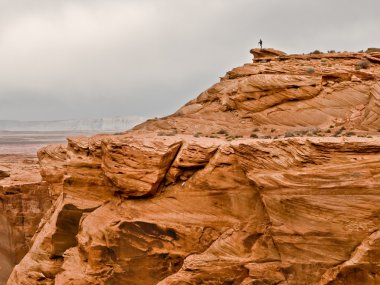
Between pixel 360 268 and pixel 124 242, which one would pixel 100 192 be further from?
pixel 360 268

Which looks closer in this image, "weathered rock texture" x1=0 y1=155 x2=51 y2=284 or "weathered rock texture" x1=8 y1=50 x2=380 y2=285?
"weathered rock texture" x1=8 y1=50 x2=380 y2=285

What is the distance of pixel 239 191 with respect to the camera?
1443 centimetres

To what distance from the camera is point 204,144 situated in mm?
15242

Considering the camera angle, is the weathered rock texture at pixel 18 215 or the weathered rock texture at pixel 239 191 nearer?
the weathered rock texture at pixel 239 191

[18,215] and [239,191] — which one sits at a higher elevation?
[239,191]

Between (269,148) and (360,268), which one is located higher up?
(269,148)

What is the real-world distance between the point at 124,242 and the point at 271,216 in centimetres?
635

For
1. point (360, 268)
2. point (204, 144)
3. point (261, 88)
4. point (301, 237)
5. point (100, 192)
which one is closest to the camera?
point (360, 268)

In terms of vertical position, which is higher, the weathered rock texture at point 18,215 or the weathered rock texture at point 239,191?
the weathered rock texture at point 239,191

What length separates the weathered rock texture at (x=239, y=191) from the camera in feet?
40.3

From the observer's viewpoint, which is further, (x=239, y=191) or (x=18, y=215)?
(x=18, y=215)

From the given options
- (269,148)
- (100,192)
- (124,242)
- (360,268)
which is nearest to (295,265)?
(360,268)

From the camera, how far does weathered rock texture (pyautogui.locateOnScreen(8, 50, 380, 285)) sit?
484 inches

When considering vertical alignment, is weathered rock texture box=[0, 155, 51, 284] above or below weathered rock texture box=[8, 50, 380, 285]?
below
